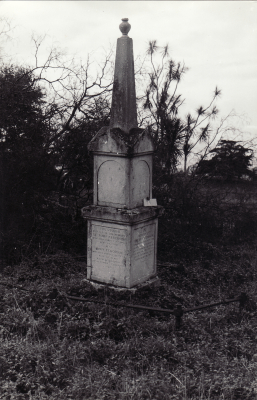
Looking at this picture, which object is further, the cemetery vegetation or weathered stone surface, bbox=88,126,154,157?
weathered stone surface, bbox=88,126,154,157

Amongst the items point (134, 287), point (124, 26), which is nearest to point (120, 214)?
point (134, 287)

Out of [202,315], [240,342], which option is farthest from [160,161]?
[240,342]

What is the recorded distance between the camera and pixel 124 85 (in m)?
6.21

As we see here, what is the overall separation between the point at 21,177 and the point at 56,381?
5286 mm

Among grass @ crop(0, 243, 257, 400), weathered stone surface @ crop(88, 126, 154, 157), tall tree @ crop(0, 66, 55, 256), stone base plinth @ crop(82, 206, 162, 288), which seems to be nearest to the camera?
grass @ crop(0, 243, 257, 400)

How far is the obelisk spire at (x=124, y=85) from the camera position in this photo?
620 centimetres

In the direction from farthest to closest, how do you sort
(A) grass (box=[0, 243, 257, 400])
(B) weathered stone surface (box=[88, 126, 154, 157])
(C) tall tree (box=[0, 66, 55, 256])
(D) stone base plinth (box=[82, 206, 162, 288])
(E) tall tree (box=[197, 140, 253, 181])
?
(E) tall tree (box=[197, 140, 253, 181]) < (C) tall tree (box=[0, 66, 55, 256]) < (D) stone base plinth (box=[82, 206, 162, 288]) < (B) weathered stone surface (box=[88, 126, 154, 157]) < (A) grass (box=[0, 243, 257, 400])

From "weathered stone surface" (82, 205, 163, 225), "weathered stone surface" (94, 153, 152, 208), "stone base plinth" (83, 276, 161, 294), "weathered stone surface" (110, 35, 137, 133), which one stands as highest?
"weathered stone surface" (110, 35, 137, 133)

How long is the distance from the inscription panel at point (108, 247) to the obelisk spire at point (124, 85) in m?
1.54

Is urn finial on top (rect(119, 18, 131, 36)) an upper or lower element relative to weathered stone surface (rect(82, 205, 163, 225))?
upper

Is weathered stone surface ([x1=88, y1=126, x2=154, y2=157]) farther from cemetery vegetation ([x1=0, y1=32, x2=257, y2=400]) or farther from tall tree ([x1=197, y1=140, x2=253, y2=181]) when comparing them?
tall tree ([x1=197, y1=140, x2=253, y2=181])

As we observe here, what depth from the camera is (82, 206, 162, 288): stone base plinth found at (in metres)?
6.29

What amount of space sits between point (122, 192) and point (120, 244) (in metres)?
0.78

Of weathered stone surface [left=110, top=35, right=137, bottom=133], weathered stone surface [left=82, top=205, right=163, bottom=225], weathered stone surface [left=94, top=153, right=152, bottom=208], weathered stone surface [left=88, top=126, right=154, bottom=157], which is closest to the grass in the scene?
weathered stone surface [left=82, top=205, right=163, bottom=225]
